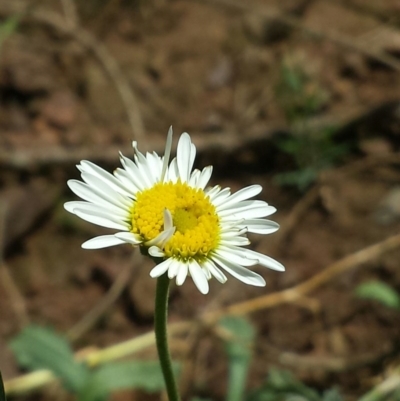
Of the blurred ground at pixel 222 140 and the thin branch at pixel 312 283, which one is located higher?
the blurred ground at pixel 222 140

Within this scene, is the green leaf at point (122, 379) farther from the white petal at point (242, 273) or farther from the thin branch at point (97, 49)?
the thin branch at point (97, 49)

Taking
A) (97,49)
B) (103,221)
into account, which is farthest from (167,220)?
(97,49)

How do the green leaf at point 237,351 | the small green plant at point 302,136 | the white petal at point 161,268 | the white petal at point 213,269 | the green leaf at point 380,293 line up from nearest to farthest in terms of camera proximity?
the white petal at point 161,268 < the white petal at point 213,269 < the green leaf at point 237,351 < the green leaf at point 380,293 < the small green plant at point 302,136

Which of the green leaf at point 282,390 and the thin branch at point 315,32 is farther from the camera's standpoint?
the thin branch at point 315,32

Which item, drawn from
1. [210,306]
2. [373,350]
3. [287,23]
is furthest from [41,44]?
[373,350]

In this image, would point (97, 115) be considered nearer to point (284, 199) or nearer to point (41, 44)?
point (41, 44)

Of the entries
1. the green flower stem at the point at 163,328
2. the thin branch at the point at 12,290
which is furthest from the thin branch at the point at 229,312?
the green flower stem at the point at 163,328

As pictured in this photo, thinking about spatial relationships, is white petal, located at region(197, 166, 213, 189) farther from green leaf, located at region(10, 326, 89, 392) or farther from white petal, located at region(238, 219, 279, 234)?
green leaf, located at region(10, 326, 89, 392)
